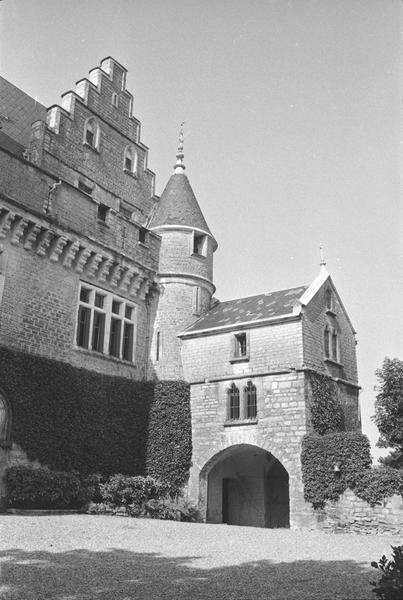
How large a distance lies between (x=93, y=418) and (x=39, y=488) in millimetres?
4102

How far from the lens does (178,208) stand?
1085 inches

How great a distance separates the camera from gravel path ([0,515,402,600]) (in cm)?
725

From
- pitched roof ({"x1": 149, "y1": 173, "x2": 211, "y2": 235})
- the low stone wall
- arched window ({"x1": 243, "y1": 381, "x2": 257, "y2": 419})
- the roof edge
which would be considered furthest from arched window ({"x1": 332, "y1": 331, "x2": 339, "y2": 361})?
pitched roof ({"x1": 149, "y1": 173, "x2": 211, "y2": 235})

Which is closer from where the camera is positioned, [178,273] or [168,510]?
[168,510]

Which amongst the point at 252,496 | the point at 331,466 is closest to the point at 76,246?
the point at 331,466

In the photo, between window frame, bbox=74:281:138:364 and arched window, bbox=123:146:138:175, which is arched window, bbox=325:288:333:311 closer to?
window frame, bbox=74:281:138:364

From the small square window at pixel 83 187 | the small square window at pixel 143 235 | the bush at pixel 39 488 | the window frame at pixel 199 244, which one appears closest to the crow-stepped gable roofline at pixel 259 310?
the window frame at pixel 199 244

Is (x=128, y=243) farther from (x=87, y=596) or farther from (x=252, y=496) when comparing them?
(x=87, y=596)

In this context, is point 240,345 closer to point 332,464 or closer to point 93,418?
point 332,464

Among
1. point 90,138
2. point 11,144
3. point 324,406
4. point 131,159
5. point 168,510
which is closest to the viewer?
point 168,510

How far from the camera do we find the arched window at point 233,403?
2256cm

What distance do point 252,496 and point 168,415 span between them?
21.3 feet

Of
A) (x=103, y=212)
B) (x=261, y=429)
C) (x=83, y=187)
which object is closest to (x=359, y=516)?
(x=261, y=429)

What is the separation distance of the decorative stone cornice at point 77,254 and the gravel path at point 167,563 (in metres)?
9.28
